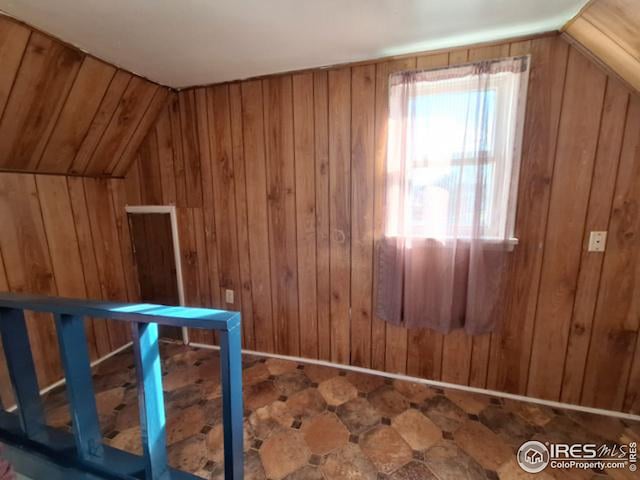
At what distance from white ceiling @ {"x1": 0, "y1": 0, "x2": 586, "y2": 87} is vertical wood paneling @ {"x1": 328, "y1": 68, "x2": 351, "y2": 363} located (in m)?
0.20

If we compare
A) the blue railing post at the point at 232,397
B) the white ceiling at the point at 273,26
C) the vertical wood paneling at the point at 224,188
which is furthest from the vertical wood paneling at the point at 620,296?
the vertical wood paneling at the point at 224,188

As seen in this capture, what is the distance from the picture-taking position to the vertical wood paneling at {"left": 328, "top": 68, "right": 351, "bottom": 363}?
6.19 feet

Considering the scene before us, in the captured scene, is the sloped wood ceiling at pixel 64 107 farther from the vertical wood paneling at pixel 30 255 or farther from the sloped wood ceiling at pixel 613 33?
the sloped wood ceiling at pixel 613 33

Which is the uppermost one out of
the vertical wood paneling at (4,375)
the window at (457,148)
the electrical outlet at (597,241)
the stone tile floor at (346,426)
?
the window at (457,148)

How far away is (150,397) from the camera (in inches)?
32.4

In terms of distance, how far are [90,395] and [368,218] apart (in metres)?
1.65

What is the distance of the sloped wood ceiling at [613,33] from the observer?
1.10 m

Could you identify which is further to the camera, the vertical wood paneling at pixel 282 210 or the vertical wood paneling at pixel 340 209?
the vertical wood paneling at pixel 282 210

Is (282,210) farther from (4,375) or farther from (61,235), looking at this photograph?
(4,375)

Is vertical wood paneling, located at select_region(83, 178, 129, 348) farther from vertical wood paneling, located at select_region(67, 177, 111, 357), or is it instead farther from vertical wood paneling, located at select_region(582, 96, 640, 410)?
vertical wood paneling, located at select_region(582, 96, 640, 410)

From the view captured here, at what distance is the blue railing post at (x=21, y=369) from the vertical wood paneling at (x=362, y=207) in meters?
1.68

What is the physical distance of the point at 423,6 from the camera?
1.28 m

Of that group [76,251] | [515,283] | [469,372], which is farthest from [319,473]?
[76,251]

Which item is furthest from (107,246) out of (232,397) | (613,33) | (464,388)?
(613,33)
